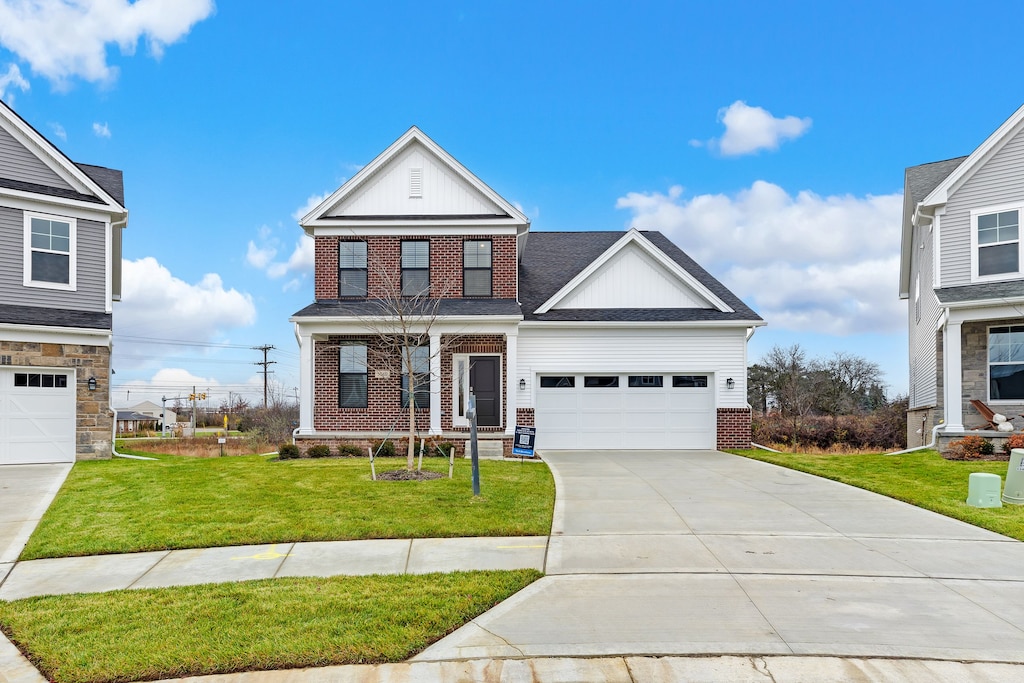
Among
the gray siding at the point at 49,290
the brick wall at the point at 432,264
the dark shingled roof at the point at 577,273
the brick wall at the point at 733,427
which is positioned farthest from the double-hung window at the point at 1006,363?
the gray siding at the point at 49,290

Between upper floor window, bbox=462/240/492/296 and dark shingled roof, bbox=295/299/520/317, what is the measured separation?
43 centimetres

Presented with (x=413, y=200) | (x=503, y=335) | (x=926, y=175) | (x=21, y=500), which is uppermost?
(x=926, y=175)

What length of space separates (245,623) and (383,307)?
14.1m

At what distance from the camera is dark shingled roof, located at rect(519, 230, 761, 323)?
2056 centimetres

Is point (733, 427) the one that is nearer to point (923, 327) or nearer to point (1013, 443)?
point (1013, 443)

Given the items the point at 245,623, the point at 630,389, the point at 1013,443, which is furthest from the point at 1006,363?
the point at 245,623

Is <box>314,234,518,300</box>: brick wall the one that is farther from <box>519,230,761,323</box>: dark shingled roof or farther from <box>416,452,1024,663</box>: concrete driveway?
<box>416,452,1024,663</box>: concrete driveway

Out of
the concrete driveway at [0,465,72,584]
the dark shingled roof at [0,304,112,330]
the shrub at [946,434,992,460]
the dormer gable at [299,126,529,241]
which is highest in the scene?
the dormer gable at [299,126,529,241]

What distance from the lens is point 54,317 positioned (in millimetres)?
17234

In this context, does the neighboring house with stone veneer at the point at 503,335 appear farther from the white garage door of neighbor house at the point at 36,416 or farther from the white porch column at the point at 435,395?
the white garage door of neighbor house at the point at 36,416

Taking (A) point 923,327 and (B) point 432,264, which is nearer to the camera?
(B) point 432,264

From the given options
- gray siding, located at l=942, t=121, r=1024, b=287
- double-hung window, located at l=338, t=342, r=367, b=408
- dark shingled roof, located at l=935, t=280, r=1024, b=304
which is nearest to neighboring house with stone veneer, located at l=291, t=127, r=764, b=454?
double-hung window, located at l=338, t=342, r=367, b=408

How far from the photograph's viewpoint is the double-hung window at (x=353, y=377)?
20.4m

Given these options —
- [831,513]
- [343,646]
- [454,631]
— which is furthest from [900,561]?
[343,646]
